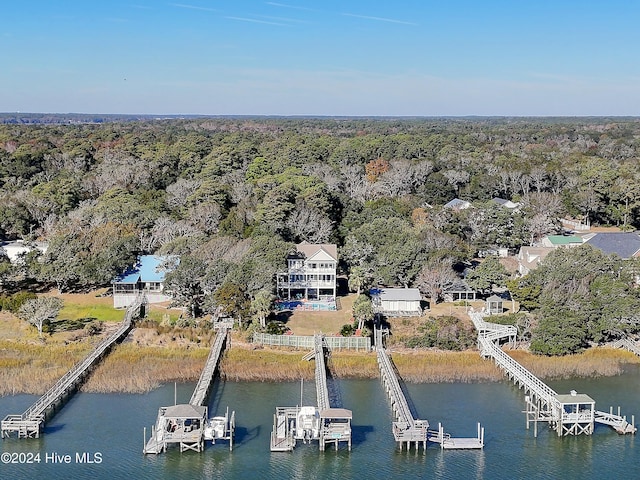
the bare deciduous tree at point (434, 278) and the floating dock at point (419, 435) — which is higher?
the bare deciduous tree at point (434, 278)

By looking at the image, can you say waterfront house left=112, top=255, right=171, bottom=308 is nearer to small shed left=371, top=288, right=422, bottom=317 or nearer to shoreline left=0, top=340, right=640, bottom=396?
shoreline left=0, top=340, right=640, bottom=396

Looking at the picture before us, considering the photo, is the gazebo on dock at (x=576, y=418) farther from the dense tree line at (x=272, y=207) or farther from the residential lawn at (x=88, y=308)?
the residential lawn at (x=88, y=308)

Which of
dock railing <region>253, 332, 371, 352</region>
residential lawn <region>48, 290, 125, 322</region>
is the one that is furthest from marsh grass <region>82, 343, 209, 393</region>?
residential lawn <region>48, 290, 125, 322</region>

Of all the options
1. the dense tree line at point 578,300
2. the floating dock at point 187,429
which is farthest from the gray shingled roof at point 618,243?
the floating dock at point 187,429

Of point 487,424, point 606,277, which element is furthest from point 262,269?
point 606,277

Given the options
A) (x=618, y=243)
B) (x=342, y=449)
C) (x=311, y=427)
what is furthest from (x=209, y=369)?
(x=618, y=243)

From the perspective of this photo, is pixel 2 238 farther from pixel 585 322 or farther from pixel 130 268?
pixel 585 322
